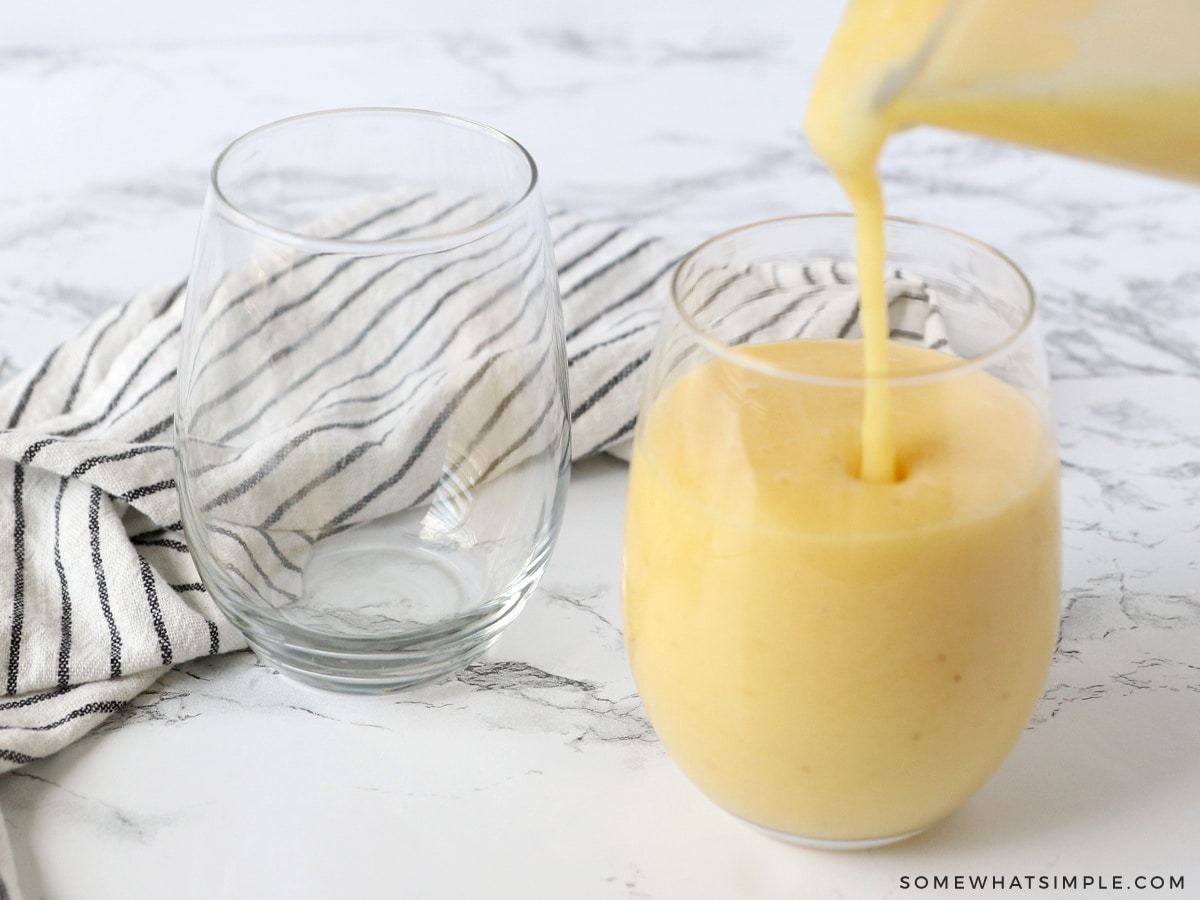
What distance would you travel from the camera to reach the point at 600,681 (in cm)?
74

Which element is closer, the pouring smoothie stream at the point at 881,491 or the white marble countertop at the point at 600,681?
the pouring smoothie stream at the point at 881,491

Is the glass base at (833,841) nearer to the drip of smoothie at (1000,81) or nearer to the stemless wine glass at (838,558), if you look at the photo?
the stemless wine glass at (838,558)

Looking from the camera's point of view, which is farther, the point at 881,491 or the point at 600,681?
the point at 600,681

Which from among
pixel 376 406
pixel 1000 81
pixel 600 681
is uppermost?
pixel 1000 81

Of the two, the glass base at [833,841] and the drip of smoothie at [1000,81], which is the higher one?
the drip of smoothie at [1000,81]

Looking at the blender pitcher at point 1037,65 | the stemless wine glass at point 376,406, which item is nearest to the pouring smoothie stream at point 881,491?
the blender pitcher at point 1037,65

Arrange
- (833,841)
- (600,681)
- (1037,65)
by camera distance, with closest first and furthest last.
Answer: (1037,65) < (833,841) < (600,681)

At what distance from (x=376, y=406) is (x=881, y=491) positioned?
26cm

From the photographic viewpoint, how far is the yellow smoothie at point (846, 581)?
0.53 meters

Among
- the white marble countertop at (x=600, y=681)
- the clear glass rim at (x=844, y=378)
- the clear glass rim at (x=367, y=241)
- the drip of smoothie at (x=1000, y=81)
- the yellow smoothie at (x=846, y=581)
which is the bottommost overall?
the white marble countertop at (x=600, y=681)

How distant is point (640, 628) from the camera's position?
0.61 metres

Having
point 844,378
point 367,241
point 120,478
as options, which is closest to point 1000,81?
point 844,378

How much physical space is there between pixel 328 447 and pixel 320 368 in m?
0.05

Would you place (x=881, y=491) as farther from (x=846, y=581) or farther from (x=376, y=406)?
(x=376, y=406)
